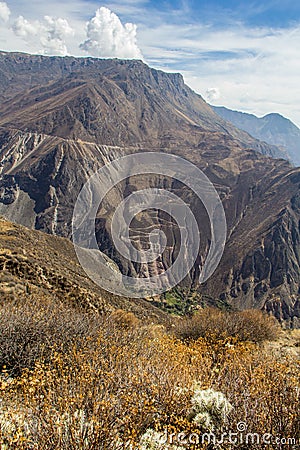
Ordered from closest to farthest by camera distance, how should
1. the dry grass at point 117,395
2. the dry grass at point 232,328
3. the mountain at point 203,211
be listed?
the dry grass at point 117,395, the dry grass at point 232,328, the mountain at point 203,211

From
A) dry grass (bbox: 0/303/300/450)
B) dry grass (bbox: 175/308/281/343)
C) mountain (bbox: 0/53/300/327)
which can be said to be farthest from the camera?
mountain (bbox: 0/53/300/327)

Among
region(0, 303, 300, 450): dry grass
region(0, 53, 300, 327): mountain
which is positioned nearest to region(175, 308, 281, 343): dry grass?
region(0, 303, 300, 450): dry grass

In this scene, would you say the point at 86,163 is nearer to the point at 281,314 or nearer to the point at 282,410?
the point at 281,314

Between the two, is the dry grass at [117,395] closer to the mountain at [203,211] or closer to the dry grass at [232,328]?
the dry grass at [232,328]

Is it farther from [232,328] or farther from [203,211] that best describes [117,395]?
[203,211]

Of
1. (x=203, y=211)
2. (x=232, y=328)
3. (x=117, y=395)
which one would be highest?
(x=117, y=395)

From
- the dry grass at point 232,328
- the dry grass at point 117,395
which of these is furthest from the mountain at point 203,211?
the dry grass at point 117,395

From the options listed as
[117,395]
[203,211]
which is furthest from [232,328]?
[203,211]

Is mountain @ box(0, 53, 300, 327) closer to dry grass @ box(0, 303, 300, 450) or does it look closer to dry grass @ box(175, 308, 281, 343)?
Answer: dry grass @ box(175, 308, 281, 343)
